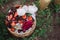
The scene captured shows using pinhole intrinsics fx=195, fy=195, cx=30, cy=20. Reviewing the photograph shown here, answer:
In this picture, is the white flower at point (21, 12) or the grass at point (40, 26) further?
the grass at point (40, 26)

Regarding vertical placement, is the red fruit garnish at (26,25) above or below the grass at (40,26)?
above

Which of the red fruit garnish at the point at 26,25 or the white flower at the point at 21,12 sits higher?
the white flower at the point at 21,12

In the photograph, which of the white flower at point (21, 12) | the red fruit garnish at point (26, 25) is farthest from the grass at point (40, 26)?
the white flower at point (21, 12)

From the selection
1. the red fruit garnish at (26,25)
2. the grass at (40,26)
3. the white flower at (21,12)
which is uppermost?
the white flower at (21,12)

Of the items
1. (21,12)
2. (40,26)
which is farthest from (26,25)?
(40,26)

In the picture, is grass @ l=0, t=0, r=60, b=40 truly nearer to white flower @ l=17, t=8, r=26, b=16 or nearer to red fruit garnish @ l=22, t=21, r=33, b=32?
red fruit garnish @ l=22, t=21, r=33, b=32

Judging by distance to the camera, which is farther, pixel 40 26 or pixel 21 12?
pixel 40 26

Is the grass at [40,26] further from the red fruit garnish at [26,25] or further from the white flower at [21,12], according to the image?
the white flower at [21,12]

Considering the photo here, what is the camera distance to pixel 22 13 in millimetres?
2145

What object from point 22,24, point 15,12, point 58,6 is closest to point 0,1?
point 15,12

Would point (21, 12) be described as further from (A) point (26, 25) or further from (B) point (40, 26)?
(B) point (40, 26)

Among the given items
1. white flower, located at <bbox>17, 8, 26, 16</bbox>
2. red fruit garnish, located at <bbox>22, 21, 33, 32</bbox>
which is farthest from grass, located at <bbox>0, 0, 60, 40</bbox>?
white flower, located at <bbox>17, 8, 26, 16</bbox>

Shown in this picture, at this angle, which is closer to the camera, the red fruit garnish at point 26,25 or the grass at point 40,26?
the red fruit garnish at point 26,25

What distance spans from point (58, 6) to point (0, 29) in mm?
788
